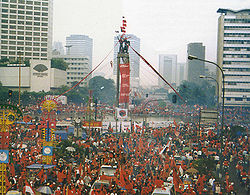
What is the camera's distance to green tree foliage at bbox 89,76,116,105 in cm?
11069

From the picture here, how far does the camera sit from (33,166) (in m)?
17.3

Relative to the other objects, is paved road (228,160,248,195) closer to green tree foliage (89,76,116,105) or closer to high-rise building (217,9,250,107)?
high-rise building (217,9,250,107)

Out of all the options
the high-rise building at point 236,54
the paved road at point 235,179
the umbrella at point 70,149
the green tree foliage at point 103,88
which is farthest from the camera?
the green tree foliage at point 103,88

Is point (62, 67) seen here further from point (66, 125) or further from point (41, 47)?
point (66, 125)

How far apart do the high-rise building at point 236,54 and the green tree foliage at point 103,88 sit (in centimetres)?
4279

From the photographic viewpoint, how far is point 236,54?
245 feet

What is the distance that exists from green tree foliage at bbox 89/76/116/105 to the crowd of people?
7991cm

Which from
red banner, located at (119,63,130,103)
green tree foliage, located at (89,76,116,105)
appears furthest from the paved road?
green tree foliage, located at (89,76,116,105)

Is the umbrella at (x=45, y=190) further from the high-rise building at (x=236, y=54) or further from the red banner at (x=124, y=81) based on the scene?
the high-rise building at (x=236, y=54)

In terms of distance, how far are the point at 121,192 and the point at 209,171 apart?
698 centimetres

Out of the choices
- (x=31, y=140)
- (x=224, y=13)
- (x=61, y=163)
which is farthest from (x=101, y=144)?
(x=224, y=13)

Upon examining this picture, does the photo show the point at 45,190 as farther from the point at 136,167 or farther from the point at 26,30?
the point at 26,30

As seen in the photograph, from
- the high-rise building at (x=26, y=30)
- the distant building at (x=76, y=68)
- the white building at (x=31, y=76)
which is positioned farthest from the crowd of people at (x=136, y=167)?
the distant building at (x=76, y=68)

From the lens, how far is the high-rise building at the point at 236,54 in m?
74.1
